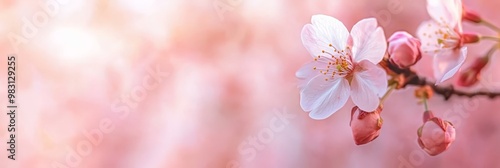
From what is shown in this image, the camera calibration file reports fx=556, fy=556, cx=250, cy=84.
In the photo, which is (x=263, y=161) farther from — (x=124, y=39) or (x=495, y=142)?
(x=495, y=142)

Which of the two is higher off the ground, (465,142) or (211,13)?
(211,13)

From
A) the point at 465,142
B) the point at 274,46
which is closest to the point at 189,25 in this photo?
the point at 274,46

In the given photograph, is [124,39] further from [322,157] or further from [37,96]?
[322,157]

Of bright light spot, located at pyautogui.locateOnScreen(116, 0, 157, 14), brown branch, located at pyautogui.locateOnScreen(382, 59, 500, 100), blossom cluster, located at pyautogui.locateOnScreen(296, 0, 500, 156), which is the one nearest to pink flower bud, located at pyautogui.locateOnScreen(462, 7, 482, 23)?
blossom cluster, located at pyautogui.locateOnScreen(296, 0, 500, 156)

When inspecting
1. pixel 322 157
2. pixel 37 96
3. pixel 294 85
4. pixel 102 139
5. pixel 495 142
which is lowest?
pixel 495 142

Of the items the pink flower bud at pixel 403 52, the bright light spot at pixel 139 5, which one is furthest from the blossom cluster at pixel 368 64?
the bright light spot at pixel 139 5

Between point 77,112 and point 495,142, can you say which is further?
point 495,142

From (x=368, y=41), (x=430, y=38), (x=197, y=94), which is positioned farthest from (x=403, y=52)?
(x=197, y=94)

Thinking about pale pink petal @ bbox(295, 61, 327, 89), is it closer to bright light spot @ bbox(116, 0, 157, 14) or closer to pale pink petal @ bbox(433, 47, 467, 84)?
pale pink petal @ bbox(433, 47, 467, 84)
